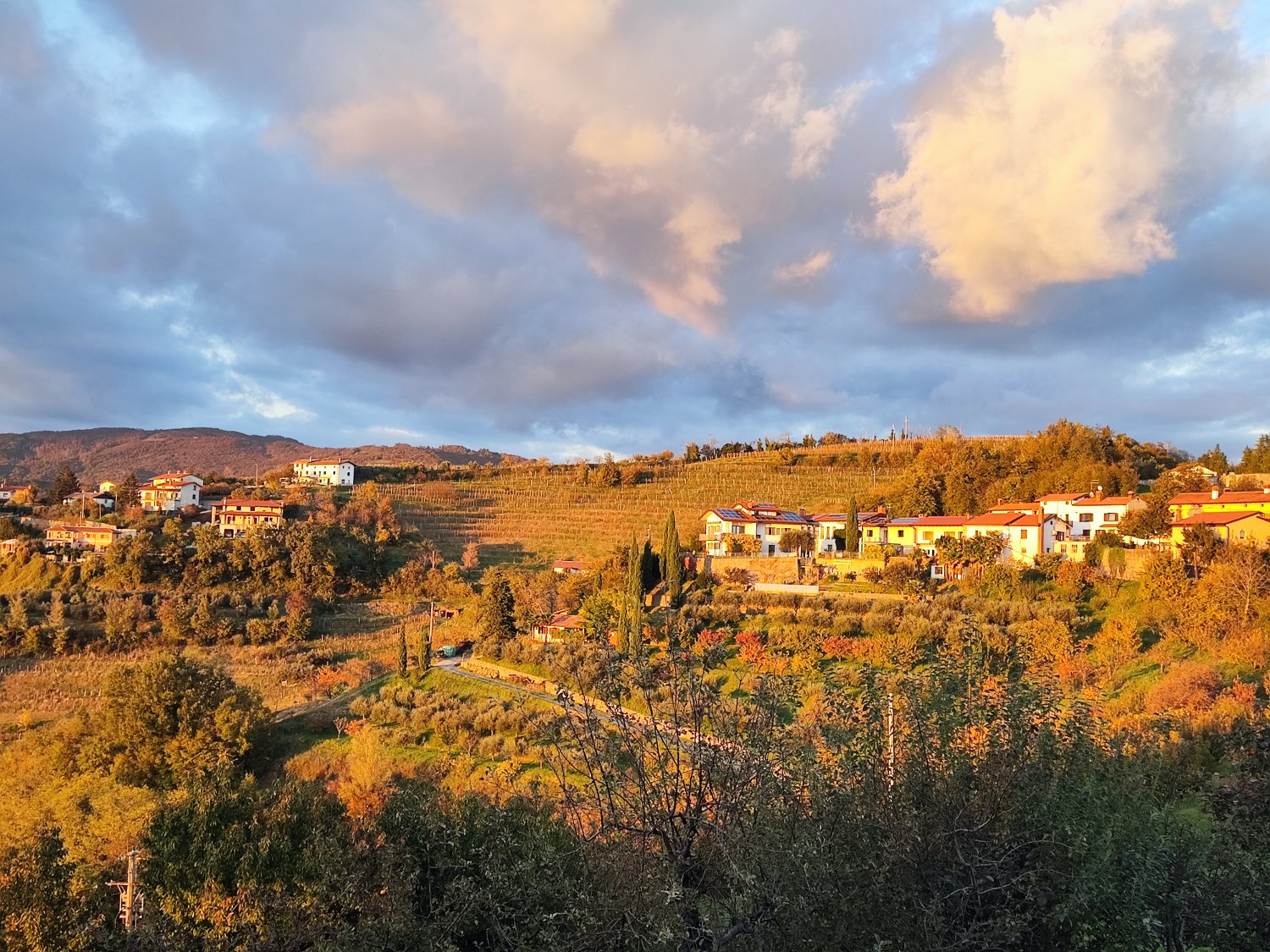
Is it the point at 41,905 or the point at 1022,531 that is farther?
the point at 1022,531

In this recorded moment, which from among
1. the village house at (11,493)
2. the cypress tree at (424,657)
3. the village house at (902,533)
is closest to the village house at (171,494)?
the village house at (11,493)

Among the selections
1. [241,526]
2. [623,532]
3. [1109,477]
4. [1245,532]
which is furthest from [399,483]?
[1245,532]

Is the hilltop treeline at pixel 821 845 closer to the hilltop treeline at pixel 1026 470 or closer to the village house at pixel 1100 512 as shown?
the village house at pixel 1100 512

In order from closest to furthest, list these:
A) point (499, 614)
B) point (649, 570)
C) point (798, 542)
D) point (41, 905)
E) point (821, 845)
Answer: point (821, 845)
point (41, 905)
point (499, 614)
point (649, 570)
point (798, 542)

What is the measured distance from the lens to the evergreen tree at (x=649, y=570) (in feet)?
121

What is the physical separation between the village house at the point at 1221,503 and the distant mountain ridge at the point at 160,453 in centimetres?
10163

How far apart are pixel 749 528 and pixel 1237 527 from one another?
21.6 metres

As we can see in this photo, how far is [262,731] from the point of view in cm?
2525

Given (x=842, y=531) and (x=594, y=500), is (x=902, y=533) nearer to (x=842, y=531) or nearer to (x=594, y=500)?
(x=842, y=531)

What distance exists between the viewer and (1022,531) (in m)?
34.7

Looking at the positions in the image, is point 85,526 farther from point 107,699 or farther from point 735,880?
point 735,880

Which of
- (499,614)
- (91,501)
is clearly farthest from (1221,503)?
(91,501)

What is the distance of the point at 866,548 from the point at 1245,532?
14978mm

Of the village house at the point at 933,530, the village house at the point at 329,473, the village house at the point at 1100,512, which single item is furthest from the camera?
the village house at the point at 329,473
